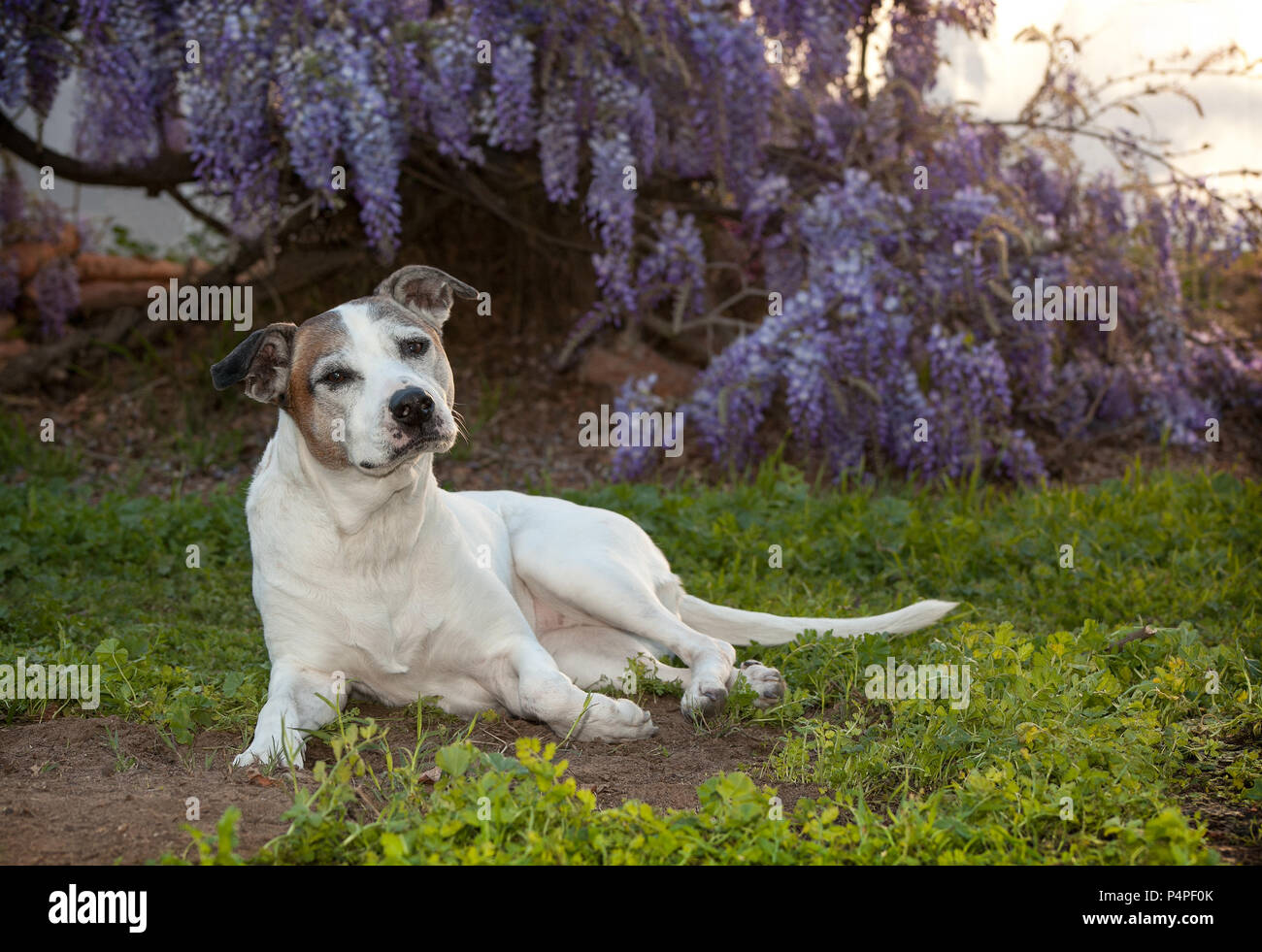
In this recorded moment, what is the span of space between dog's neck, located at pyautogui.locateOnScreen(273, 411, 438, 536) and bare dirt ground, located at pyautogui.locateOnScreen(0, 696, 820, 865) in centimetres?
Result: 66

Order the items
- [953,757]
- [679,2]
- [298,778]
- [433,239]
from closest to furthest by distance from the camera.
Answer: [298,778] → [953,757] → [679,2] → [433,239]

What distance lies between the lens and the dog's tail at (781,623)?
4.23 metres

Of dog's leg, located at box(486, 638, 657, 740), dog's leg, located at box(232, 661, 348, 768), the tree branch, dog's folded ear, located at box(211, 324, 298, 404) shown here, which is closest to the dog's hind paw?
dog's leg, located at box(486, 638, 657, 740)

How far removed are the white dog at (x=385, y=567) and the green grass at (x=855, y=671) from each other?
20 centimetres

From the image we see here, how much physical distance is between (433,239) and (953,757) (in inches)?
294

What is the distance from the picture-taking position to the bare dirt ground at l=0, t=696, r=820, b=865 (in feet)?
8.38

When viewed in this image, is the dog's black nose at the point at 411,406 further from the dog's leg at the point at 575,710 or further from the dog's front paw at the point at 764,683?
the dog's front paw at the point at 764,683

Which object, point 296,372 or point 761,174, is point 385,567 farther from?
point 761,174

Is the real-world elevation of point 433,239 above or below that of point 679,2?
below

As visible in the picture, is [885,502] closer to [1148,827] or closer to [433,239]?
[1148,827]

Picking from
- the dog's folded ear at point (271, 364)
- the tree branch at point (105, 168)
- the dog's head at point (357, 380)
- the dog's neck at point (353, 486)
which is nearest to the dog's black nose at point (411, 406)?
the dog's head at point (357, 380)
